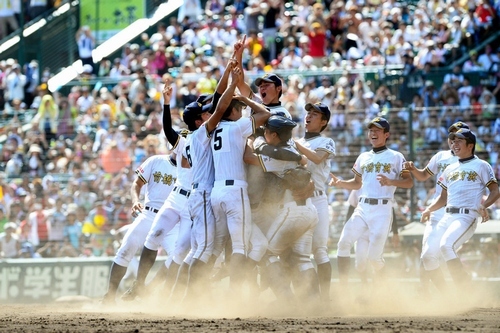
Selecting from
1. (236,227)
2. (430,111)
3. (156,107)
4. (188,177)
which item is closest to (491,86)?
(430,111)

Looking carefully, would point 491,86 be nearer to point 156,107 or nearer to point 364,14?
point 364,14

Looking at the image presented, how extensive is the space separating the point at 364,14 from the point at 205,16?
4.73 meters

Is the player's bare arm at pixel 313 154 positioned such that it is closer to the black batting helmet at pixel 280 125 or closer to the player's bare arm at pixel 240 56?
the black batting helmet at pixel 280 125

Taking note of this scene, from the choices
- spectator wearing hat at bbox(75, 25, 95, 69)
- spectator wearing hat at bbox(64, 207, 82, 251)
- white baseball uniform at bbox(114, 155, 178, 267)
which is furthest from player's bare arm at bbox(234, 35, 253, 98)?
spectator wearing hat at bbox(75, 25, 95, 69)

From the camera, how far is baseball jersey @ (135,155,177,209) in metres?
11.5

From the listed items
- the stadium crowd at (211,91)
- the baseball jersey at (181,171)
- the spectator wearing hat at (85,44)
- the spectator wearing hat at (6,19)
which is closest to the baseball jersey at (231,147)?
the baseball jersey at (181,171)

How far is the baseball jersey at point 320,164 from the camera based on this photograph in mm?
10273

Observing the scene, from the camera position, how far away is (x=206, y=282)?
9.52 meters

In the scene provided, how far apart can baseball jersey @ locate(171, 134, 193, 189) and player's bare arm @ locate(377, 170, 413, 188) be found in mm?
2150

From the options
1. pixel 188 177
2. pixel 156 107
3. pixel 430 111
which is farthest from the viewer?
pixel 156 107

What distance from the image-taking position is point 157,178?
11.5 metres

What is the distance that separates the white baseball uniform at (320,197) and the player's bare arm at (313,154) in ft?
0.30

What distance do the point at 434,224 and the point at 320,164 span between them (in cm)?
192

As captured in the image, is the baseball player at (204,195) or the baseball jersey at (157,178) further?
the baseball jersey at (157,178)
